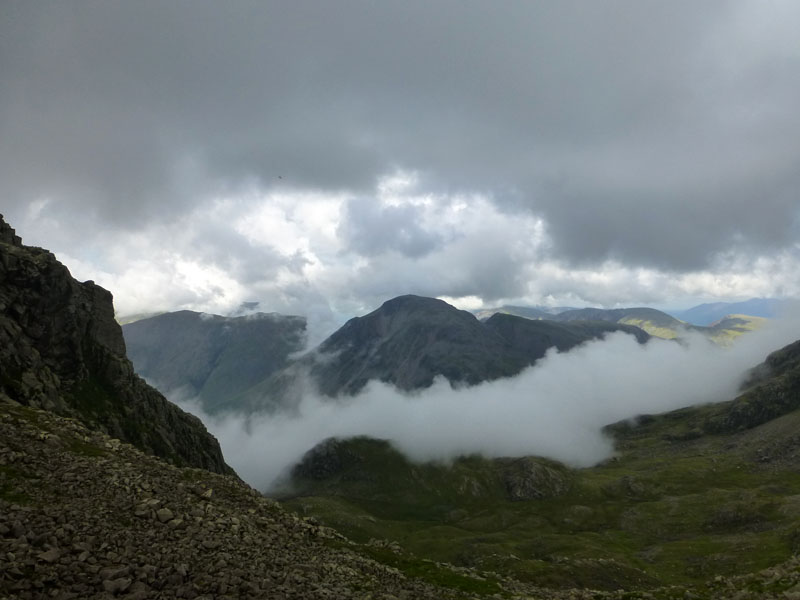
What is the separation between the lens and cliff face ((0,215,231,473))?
7888 cm

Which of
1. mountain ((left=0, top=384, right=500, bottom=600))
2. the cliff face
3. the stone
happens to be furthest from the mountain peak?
the stone

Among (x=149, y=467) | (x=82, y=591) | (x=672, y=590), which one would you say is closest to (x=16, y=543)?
(x=82, y=591)

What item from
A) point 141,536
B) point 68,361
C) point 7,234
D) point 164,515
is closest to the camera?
point 141,536

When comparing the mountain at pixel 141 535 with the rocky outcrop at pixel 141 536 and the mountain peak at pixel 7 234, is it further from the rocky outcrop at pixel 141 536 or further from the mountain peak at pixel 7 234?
the mountain peak at pixel 7 234

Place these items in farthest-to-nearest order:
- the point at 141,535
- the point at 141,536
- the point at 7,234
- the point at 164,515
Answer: the point at 7,234, the point at 164,515, the point at 141,535, the point at 141,536

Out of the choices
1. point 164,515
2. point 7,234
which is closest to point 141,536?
point 164,515

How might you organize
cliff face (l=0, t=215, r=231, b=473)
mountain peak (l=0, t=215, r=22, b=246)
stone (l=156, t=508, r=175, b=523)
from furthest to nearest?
mountain peak (l=0, t=215, r=22, b=246) < cliff face (l=0, t=215, r=231, b=473) < stone (l=156, t=508, r=175, b=523)

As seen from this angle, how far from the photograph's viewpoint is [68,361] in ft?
319

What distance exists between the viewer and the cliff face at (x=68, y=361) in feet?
259

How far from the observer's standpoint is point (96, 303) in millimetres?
131125

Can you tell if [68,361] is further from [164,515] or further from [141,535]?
[141,535]

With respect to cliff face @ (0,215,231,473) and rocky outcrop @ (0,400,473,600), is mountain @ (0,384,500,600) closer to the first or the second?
rocky outcrop @ (0,400,473,600)

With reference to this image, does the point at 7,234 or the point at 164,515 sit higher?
the point at 7,234

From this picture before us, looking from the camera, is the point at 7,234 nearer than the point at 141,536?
No
